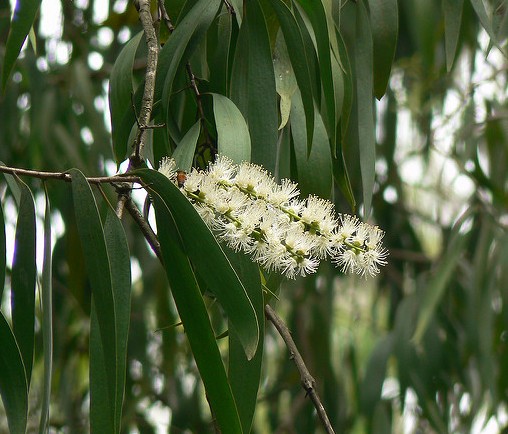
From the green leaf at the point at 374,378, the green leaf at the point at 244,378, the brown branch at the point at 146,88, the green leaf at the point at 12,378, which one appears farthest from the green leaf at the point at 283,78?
the green leaf at the point at 374,378

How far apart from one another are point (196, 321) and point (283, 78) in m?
0.34

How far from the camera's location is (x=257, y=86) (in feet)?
3.20

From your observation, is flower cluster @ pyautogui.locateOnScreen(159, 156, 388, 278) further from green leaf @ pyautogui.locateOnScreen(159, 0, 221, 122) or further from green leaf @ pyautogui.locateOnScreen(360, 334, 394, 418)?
green leaf @ pyautogui.locateOnScreen(360, 334, 394, 418)

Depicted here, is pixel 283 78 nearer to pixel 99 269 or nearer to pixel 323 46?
pixel 323 46

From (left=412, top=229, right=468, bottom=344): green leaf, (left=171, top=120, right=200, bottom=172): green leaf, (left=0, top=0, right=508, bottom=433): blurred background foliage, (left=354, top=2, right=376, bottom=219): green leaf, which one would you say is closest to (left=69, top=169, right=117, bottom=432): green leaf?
(left=171, top=120, right=200, bottom=172): green leaf

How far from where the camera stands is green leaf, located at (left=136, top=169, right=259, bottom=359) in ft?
2.46

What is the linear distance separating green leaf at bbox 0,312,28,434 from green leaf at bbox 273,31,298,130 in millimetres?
373

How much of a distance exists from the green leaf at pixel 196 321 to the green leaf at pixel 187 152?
0.07 m

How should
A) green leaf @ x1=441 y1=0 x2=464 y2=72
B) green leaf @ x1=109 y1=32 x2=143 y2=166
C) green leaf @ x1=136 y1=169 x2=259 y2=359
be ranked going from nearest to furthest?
1. green leaf @ x1=136 y1=169 x2=259 y2=359
2. green leaf @ x1=109 y1=32 x2=143 y2=166
3. green leaf @ x1=441 y1=0 x2=464 y2=72

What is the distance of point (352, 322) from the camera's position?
2.75m

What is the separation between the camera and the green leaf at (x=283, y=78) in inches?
39.6

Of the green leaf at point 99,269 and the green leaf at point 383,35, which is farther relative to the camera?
the green leaf at point 383,35

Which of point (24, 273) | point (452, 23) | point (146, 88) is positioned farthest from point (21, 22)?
point (452, 23)

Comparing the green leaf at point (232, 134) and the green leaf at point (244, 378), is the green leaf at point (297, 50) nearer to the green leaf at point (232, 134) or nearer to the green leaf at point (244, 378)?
the green leaf at point (232, 134)
